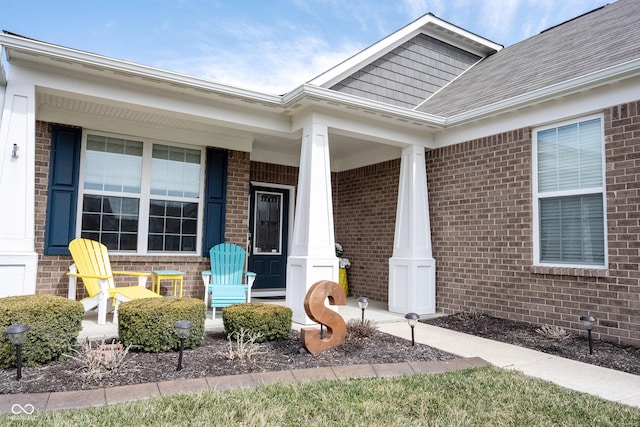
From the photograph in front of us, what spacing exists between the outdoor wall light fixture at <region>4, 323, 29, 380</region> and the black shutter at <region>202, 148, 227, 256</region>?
13.0ft

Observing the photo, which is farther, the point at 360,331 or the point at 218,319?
the point at 218,319

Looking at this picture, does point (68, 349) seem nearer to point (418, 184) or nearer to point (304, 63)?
point (418, 184)

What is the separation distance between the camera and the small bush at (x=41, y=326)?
11.2ft

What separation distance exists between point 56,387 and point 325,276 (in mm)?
3303

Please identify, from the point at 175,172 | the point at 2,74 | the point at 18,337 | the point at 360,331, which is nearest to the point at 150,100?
the point at 2,74

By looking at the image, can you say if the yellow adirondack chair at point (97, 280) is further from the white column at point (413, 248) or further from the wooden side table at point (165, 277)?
the white column at point (413, 248)

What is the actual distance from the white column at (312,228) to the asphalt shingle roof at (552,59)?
248 cm

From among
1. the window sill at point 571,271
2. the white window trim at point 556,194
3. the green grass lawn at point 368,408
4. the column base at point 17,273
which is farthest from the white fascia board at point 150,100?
the window sill at point 571,271

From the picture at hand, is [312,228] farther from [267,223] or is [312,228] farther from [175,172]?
[267,223]

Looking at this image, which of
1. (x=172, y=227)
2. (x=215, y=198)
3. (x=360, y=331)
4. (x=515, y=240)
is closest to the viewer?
(x=360, y=331)

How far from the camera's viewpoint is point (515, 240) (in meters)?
5.89

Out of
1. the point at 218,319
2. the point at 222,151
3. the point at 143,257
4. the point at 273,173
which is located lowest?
the point at 218,319

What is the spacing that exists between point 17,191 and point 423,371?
14.4 feet

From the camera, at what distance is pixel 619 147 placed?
4879mm
